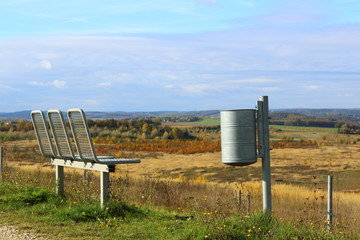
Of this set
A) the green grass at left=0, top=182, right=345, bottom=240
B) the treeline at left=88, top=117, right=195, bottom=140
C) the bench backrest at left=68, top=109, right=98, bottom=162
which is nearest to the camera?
the green grass at left=0, top=182, right=345, bottom=240

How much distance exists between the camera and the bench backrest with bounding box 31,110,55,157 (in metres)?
12.3

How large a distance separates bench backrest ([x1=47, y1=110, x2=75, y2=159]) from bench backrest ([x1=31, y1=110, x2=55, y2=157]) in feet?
1.17

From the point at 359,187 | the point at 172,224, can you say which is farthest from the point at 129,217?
the point at 359,187

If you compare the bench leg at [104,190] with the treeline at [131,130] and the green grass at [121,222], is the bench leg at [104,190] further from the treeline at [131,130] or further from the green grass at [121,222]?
the treeline at [131,130]

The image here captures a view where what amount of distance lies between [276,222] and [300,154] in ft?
134

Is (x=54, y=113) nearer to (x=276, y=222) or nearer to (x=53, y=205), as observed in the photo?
(x=53, y=205)

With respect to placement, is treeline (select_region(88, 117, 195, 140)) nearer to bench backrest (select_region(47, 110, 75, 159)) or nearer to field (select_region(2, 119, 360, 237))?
field (select_region(2, 119, 360, 237))

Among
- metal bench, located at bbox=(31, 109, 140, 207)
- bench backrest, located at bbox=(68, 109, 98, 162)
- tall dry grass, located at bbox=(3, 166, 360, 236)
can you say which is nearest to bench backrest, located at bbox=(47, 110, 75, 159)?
metal bench, located at bbox=(31, 109, 140, 207)

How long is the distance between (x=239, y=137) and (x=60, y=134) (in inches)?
173

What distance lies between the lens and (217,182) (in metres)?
28.9

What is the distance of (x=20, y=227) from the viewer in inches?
374

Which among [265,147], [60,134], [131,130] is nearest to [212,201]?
[60,134]

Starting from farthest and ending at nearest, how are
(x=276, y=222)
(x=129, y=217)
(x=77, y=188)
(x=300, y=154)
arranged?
1. (x=300, y=154)
2. (x=77, y=188)
3. (x=129, y=217)
4. (x=276, y=222)

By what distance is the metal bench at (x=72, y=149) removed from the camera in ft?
34.4
